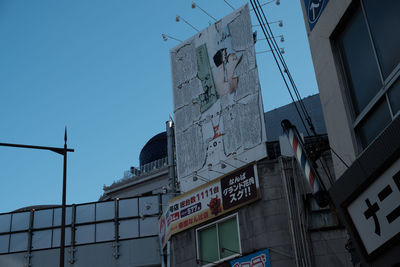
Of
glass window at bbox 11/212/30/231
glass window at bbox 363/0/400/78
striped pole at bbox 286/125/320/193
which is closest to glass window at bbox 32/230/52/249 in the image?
glass window at bbox 11/212/30/231

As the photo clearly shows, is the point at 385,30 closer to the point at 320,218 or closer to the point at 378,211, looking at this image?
the point at 378,211

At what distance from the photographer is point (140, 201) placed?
36656 millimetres

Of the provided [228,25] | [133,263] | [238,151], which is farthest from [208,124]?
[133,263]

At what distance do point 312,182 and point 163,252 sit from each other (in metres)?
21.9

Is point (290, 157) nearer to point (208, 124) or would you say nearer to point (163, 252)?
point (208, 124)

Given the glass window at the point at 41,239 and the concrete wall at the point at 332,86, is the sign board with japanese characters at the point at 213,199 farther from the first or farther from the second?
the concrete wall at the point at 332,86

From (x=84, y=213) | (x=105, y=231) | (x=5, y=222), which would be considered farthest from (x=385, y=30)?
(x=5, y=222)

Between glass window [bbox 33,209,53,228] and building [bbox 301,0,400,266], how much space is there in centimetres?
2791

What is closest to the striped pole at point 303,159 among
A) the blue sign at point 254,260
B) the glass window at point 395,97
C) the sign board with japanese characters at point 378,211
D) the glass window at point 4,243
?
the sign board with japanese characters at point 378,211

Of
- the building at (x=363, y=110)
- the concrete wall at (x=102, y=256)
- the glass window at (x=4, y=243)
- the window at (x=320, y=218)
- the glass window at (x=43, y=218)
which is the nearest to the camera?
the building at (x=363, y=110)

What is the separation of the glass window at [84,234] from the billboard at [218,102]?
8.51 meters

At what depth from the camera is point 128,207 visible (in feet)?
120

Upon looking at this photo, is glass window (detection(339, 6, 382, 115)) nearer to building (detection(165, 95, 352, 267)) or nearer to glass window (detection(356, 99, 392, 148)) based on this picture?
glass window (detection(356, 99, 392, 148))

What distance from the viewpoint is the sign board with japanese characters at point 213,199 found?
2580 centimetres
